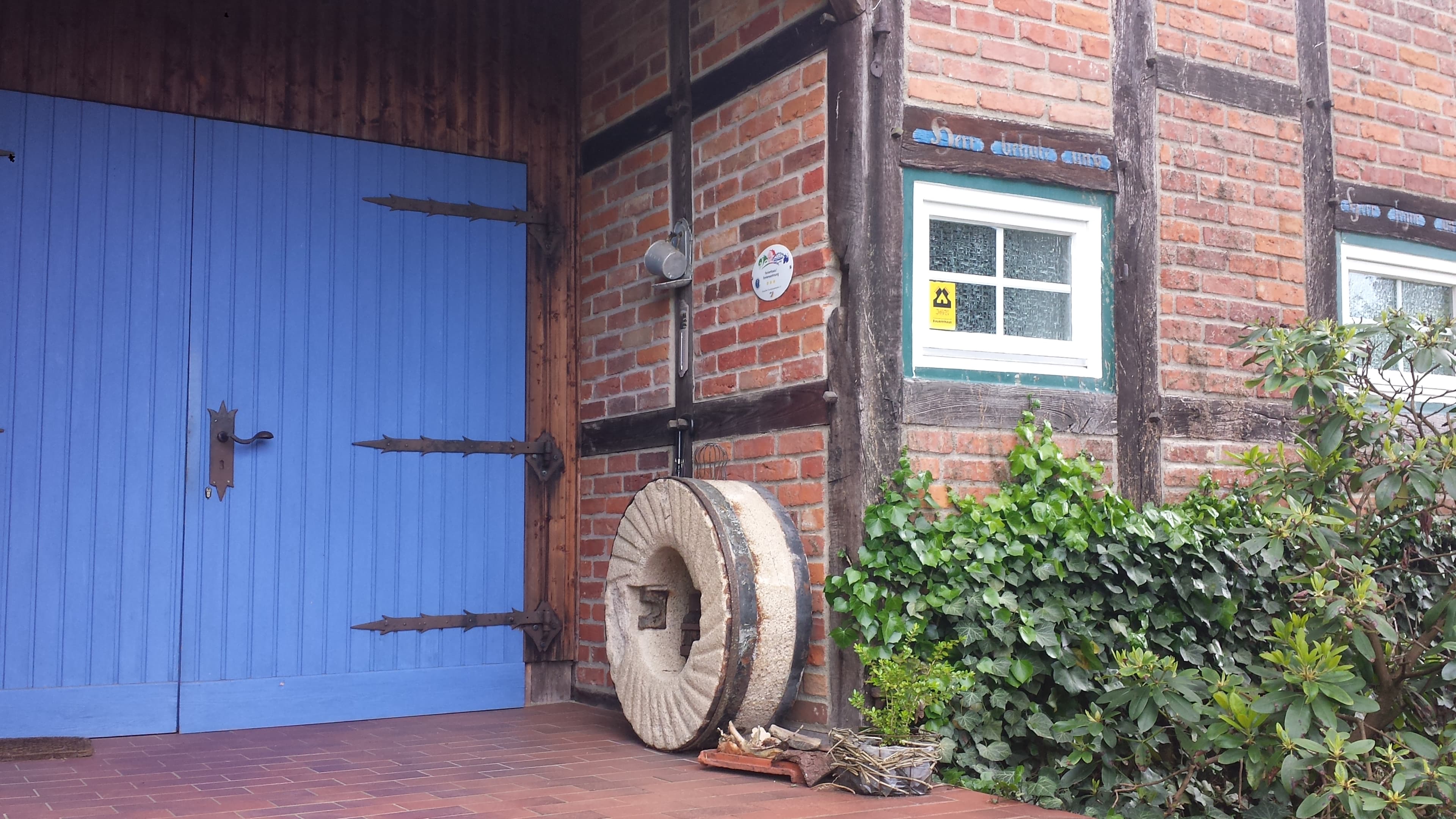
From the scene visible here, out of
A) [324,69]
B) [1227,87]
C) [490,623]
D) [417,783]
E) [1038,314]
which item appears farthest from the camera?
[490,623]

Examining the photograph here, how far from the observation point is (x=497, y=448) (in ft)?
19.7

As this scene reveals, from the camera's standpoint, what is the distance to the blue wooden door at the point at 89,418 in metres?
5.10

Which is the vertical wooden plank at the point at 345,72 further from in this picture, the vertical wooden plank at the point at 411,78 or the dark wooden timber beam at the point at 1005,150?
the dark wooden timber beam at the point at 1005,150

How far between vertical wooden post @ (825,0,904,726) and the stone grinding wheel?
0.18m

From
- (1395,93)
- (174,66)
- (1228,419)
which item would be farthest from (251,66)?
(1395,93)

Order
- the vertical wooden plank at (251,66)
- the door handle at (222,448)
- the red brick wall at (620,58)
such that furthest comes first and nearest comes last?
the red brick wall at (620,58), the vertical wooden plank at (251,66), the door handle at (222,448)

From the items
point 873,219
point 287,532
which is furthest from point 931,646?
point 287,532

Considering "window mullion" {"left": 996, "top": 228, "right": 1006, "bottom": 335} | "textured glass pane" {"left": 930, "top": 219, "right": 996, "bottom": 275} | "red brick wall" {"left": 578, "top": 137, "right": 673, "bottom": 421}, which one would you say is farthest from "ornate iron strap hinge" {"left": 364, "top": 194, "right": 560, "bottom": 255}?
"window mullion" {"left": 996, "top": 228, "right": 1006, "bottom": 335}

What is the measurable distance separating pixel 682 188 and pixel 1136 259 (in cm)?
181

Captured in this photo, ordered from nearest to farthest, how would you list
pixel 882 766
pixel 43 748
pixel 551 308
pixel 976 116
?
1. pixel 882 766
2. pixel 43 748
3. pixel 976 116
4. pixel 551 308

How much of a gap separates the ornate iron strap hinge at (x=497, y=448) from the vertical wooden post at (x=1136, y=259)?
2.51m

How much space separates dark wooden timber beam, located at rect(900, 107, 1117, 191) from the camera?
4703mm

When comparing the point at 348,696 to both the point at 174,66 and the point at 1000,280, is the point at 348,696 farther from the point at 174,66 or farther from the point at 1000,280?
the point at 1000,280

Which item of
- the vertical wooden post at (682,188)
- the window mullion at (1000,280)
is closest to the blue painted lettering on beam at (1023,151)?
the window mullion at (1000,280)
